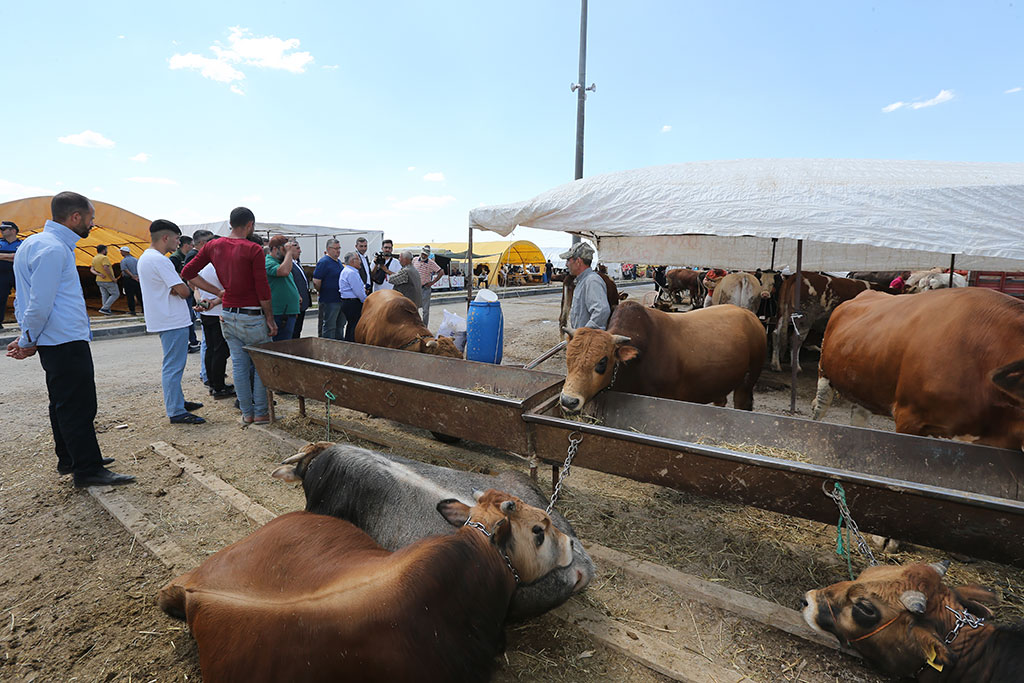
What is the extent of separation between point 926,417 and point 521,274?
26635 mm

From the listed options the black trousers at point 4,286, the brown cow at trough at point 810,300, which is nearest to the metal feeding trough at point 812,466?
the brown cow at trough at point 810,300

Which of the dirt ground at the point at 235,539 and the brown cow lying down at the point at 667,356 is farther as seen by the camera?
the brown cow lying down at the point at 667,356

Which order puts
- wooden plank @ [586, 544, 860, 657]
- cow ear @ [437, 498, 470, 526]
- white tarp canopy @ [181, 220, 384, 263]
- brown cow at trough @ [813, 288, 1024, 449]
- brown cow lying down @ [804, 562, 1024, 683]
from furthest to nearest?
white tarp canopy @ [181, 220, 384, 263], brown cow at trough @ [813, 288, 1024, 449], wooden plank @ [586, 544, 860, 657], cow ear @ [437, 498, 470, 526], brown cow lying down @ [804, 562, 1024, 683]

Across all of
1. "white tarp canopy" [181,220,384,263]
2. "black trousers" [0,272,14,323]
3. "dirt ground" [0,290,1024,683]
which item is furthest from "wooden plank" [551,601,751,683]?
"white tarp canopy" [181,220,384,263]

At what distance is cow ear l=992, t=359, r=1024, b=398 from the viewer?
8.26 feet

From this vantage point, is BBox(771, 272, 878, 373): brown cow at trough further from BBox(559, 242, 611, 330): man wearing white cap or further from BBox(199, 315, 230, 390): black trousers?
BBox(199, 315, 230, 390): black trousers

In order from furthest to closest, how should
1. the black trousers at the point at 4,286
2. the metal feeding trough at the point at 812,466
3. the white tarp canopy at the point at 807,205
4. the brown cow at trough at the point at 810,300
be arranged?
1. the black trousers at the point at 4,286
2. the brown cow at trough at the point at 810,300
3. the white tarp canopy at the point at 807,205
4. the metal feeding trough at the point at 812,466

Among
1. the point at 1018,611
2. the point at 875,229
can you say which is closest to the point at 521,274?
the point at 875,229

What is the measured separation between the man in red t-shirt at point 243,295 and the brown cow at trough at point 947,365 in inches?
198

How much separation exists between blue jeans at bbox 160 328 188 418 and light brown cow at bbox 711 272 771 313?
8.29 metres

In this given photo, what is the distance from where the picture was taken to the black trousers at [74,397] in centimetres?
342

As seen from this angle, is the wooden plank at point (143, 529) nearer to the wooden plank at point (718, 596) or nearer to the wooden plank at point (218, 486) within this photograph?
the wooden plank at point (218, 486)

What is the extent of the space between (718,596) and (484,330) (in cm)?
423

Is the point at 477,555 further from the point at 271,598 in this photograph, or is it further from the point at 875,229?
the point at 875,229
